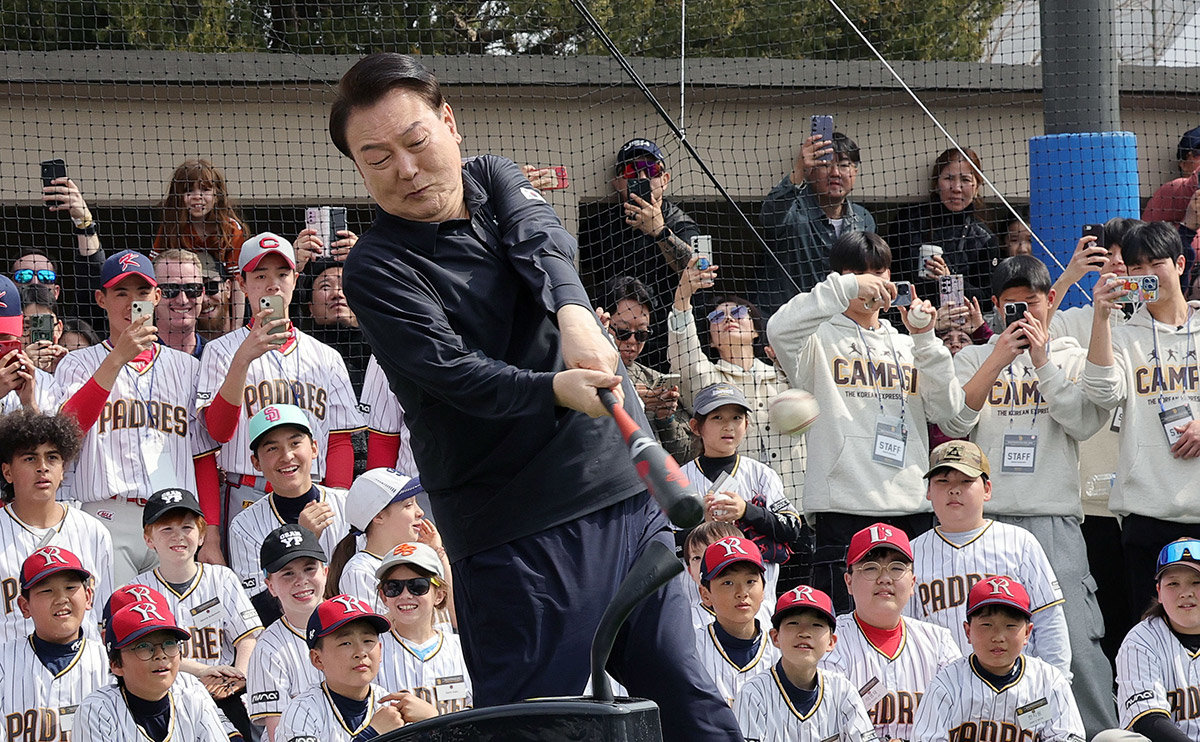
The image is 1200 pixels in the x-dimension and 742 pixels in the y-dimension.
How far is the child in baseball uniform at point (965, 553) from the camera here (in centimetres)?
578

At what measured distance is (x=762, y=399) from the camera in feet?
22.3

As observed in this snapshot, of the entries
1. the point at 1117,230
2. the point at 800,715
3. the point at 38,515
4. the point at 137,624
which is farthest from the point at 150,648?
the point at 1117,230

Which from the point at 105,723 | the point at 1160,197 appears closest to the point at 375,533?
the point at 105,723

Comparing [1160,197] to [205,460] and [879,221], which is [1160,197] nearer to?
[879,221]

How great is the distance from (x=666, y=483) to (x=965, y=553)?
3.94 m

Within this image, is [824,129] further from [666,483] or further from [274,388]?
[666,483]

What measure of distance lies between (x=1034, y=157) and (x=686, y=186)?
1.92 meters

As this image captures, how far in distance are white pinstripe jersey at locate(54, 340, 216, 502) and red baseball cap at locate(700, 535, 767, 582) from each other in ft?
6.74

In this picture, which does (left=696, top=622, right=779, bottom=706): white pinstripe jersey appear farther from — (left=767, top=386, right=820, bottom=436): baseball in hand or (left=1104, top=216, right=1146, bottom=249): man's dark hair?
(left=767, top=386, right=820, bottom=436): baseball in hand

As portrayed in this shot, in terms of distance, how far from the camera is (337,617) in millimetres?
5129

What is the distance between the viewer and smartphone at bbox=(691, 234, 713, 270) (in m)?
6.62

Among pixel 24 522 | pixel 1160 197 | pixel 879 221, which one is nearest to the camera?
pixel 24 522

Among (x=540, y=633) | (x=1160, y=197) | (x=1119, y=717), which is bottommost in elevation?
(x=1119, y=717)

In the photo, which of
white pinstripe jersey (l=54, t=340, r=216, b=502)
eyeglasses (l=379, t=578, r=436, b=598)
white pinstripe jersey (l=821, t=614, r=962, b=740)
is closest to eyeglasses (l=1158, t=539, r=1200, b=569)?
white pinstripe jersey (l=821, t=614, r=962, b=740)
